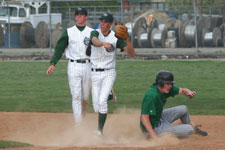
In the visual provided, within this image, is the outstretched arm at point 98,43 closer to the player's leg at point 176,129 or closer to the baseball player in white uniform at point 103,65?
the baseball player in white uniform at point 103,65

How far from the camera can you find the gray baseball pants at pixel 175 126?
791 cm

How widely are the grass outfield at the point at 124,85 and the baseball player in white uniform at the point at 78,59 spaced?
2855mm

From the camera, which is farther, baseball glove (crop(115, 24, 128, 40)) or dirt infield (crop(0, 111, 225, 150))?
baseball glove (crop(115, 24, 128, 40))

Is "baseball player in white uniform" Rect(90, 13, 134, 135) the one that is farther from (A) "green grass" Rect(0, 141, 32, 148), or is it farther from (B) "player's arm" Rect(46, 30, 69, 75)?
(A) "green grass" Rect(0, 141, 32, 148)

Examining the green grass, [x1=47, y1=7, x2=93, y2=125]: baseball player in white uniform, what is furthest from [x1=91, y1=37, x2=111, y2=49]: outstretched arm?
the green grass

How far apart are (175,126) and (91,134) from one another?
1337 millimetres

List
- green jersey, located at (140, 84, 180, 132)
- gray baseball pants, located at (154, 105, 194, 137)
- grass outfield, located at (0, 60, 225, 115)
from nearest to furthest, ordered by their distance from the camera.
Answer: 1. green jersey, located at (140, 84, 180, 132)
2. gray baseball pants, located at (154, 105, 194, 137)
3. grass outfield, located at (0, 60, 225, 115)

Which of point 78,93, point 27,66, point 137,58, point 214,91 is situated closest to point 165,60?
point 137,58

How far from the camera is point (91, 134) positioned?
8430mm

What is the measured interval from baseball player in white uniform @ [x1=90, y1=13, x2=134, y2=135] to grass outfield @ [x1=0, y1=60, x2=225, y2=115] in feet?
10.5

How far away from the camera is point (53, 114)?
1109 centimetres

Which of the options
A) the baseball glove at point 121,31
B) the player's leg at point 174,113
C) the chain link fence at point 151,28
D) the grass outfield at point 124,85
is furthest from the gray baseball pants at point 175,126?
the chain link fence at point 151,28

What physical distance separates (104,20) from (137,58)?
14594mm

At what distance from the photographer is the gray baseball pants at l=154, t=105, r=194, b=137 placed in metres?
7.91
